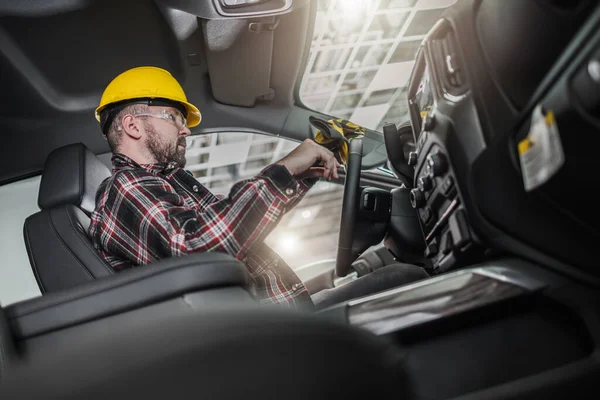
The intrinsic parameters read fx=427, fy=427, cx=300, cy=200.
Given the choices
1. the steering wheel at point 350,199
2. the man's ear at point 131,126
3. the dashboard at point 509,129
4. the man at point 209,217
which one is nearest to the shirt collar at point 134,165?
the man at point 209,217

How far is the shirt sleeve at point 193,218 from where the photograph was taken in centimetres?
111

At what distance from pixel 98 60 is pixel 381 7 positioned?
5.86 ft

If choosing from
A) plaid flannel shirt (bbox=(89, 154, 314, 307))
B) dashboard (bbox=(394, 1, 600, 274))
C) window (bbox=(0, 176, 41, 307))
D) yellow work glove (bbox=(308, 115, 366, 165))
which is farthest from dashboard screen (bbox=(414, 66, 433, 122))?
→ window (bbox=(0, 176, 41, 307))

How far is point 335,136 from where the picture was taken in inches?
48.8

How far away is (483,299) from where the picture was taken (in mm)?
656

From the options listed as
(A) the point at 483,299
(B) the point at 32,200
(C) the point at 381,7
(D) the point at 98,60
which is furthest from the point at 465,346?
(C) the point at 381,7

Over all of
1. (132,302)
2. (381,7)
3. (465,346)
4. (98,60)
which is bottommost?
(465,346)

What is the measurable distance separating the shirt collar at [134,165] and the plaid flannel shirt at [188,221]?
5.7 inches

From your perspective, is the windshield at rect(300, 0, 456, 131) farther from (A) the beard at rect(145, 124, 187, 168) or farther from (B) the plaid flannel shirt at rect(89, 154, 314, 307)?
(B) the plaid flannel shirt at rect(89, 154, 314, 307)

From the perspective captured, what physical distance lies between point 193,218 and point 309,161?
351 millimetres

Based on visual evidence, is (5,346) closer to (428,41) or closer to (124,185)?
(124,185)

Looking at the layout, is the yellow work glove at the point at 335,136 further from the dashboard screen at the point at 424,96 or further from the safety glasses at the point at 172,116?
the safety glasses at the point at 172,116

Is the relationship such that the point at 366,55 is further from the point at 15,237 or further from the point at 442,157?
the point at 442,157

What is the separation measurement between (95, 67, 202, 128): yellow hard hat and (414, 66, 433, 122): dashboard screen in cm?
96
